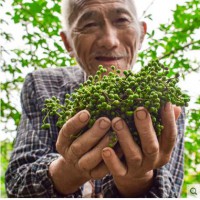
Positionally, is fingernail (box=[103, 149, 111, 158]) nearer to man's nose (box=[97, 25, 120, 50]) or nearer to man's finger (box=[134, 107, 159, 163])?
man's finger (box=[134, 107, 159, 163])

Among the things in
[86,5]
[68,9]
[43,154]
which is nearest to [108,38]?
[86,5]

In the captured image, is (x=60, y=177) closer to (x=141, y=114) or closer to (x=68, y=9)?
(x=141, y=114)

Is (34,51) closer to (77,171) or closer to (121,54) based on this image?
(121,54)

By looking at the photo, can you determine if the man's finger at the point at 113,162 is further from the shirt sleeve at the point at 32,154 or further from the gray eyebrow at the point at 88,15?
the gray eyebrow at the point at 88,15

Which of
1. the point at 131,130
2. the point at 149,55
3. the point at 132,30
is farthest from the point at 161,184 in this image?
the point at 149,55

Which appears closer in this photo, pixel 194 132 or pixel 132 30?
pixel 132 30

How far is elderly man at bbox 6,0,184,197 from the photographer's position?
1.44 meters

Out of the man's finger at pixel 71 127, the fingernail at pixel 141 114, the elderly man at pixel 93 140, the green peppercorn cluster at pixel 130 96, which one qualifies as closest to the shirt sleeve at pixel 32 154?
the elderly man at pixel 93 140

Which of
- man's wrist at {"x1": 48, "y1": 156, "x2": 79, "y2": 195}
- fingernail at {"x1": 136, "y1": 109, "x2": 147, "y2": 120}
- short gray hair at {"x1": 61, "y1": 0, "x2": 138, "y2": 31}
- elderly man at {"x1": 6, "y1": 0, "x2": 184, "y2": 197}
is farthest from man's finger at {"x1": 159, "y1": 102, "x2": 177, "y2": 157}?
short gray hair at {"x1": 61, "y1": 0, "x2": 138, "y2": 31}

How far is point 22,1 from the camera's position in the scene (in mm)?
3279

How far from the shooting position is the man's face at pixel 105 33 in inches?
87.8

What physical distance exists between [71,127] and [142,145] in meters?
0.30

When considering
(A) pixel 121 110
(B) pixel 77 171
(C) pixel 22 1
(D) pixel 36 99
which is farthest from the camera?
(C) pixel 22 1

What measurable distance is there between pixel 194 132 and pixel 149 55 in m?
0.98
